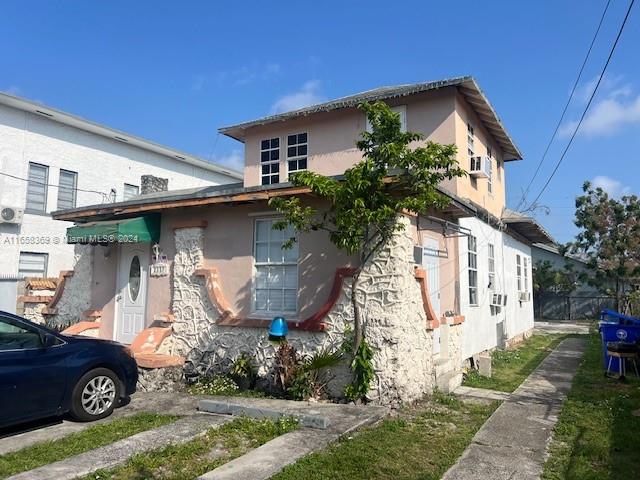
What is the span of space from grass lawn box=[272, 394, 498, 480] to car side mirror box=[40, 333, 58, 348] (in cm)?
339

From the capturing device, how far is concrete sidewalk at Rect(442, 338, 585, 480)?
4898 mm

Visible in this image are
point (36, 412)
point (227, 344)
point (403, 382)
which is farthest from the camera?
point (227, 344)

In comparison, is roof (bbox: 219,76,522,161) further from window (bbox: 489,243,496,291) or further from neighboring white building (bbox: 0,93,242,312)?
neighboring white building (bbox: 0,93,242,312)

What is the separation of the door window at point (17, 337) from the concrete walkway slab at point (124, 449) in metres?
1.61

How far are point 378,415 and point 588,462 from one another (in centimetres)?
241

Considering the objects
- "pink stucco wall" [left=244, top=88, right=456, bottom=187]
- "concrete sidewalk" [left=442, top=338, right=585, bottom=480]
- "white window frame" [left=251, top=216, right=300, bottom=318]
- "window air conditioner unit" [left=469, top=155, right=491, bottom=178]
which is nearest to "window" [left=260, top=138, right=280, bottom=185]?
"pink stucco wall" [left=244, top=88, right=456, bottom=187]

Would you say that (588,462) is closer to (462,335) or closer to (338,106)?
(462,335)

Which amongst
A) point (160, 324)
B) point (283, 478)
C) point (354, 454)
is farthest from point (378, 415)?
point (160, 324)

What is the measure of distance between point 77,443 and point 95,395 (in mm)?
1023

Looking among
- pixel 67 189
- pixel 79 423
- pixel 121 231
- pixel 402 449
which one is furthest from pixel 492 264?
pixel 67 189

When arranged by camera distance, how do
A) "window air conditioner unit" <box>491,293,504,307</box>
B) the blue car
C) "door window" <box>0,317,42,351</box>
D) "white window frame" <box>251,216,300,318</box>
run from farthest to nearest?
1. "window air conditioner unit" <box>491,293,504,307</box>
2. "white window frame" <box>251,216,300,318</box>
3. "door window" <box>0,317,42,351</box>
4. the blue car

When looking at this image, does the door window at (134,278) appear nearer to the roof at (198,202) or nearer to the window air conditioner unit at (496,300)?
the roof at (198,202)

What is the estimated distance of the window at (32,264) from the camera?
16484mm

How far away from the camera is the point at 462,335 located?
10.1 meters
